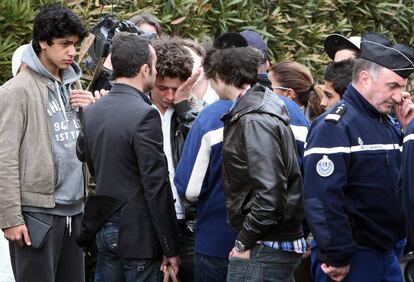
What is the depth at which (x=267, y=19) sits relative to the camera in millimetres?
9297

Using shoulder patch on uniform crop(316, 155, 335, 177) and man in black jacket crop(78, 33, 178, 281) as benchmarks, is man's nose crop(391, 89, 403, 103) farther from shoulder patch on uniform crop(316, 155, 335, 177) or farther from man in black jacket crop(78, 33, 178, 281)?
man in black jacket crop(78, 33, 178, 281)

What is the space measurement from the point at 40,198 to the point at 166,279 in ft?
3.18

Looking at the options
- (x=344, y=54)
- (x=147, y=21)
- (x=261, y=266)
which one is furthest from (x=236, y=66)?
(x=147, y=21)

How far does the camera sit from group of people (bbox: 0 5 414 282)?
512 cm

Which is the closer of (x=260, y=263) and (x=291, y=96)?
(x=260, y=263)

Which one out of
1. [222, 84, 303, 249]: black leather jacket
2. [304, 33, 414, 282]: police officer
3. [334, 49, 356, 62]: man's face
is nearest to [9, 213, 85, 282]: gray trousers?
[222, 84, 303, 249]: black leather jacket

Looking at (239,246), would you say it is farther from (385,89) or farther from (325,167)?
(385,89)

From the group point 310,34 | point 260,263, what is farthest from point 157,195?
point 310,34

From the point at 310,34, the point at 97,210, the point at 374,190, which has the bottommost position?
the point at 310,34

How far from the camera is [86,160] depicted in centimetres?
569

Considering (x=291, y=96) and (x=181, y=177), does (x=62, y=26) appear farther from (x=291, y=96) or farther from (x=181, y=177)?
(x=291, y=96)

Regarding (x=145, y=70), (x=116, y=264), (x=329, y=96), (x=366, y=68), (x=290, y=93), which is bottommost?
(x=116, y=264)

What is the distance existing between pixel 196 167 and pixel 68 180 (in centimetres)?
100

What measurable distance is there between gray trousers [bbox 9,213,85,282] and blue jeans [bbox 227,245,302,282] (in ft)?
4.56
